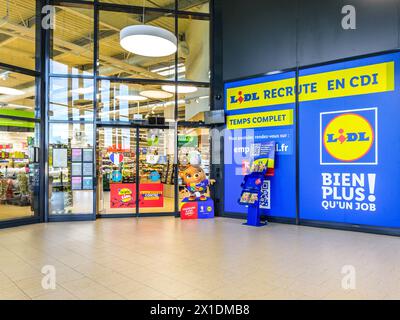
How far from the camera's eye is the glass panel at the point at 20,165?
6867 millimetres

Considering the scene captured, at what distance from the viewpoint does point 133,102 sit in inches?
306

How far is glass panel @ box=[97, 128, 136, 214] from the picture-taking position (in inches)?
295

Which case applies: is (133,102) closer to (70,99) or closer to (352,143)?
(70,99)

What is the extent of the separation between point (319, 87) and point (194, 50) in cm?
350

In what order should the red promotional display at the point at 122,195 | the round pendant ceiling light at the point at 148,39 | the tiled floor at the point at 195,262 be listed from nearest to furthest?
1. the tiled floor at the point at 195,262
2. the round pendant ceiling light at the point at 148,39
3. the red promotional display at the point at 122,195

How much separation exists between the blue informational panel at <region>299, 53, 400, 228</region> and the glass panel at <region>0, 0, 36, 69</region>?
6.25 meters

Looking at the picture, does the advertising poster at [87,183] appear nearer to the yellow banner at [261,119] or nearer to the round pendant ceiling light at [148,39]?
the round pendant ceiling light at [148,39]

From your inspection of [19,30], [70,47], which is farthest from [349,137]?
[19,30]

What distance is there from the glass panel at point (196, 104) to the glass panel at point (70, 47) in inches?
95.5

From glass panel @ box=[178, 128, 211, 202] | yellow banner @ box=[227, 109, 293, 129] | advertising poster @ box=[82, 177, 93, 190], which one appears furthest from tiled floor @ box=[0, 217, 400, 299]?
yellow banner @ box=[227, 109, 293, 129]

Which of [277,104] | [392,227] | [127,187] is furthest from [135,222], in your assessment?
[392,227]

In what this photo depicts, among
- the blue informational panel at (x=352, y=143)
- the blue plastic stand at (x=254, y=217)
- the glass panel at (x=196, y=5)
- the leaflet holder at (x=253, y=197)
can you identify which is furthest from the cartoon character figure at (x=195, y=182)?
the glass panel at (x=196, y=5)

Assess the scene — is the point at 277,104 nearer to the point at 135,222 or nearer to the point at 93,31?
the point at 135,222
